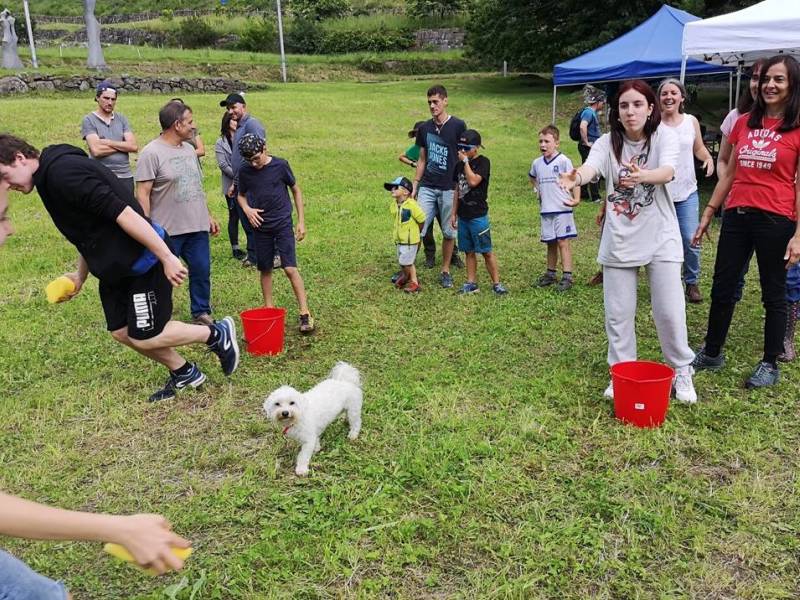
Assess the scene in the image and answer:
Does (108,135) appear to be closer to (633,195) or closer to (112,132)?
(112,132)

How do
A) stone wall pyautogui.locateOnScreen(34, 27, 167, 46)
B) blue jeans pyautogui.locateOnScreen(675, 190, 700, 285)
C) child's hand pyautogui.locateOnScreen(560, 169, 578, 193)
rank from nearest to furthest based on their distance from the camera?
child's hand pyautogui.locateOnScreen(560, 169, 578, 193) < blue jeans pyautogui.locateOnScreen(675, 190, 700, 285) < stone wall pyautogui.locateOnScreen(34, 27, 167, 46)

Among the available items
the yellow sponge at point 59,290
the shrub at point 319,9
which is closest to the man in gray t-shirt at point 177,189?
the yellow sponge at point 59,290

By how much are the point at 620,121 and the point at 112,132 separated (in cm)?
510

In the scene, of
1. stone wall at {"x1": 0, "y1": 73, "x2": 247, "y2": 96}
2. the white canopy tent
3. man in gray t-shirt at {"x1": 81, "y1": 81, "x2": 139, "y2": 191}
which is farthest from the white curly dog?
stone wall at {"x1": 0, "y1": 73, "x2": 247, "y2": 96}

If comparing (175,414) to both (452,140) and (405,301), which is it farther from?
(452,140)

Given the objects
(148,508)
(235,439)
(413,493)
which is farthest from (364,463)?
(148,508)

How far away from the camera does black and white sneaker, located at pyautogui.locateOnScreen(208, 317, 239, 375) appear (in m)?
4.21

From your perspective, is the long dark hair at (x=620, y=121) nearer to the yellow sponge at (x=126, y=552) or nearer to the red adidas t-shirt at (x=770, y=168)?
the red adidas t-shirt at (x=770, y=168)

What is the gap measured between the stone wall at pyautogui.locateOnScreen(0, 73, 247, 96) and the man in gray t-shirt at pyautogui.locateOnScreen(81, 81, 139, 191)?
17125mm

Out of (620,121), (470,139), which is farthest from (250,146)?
(620,121)

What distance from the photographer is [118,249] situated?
12.0 feet

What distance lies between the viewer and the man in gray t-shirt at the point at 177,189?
488cm

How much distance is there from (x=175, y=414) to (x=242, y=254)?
394cm

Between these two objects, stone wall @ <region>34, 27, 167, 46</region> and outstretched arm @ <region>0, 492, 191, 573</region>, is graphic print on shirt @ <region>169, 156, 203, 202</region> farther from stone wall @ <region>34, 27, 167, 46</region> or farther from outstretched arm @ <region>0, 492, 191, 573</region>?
stone wall @ <region>34, 27, 167, 46</region>
